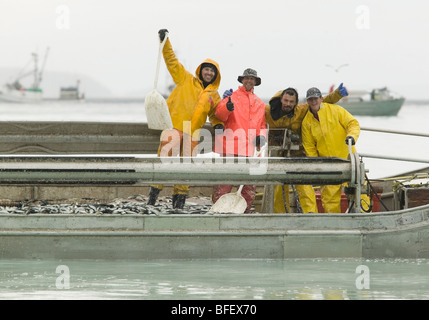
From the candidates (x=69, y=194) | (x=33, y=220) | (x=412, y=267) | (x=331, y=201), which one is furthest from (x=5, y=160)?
(x=412, y=267)

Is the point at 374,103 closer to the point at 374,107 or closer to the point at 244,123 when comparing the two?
the point at 374,107

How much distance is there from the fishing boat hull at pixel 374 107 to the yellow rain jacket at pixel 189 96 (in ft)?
278

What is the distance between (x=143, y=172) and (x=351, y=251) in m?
2.22

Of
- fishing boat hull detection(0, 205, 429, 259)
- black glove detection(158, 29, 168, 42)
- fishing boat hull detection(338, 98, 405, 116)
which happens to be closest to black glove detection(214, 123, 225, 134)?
black glove detection(158, 29, 168, 42)

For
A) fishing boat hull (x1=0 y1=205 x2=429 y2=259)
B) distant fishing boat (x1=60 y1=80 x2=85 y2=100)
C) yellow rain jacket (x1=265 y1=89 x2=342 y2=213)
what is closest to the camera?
fishing boat hull (x1=0 y1=205 x2=429 y2=259)

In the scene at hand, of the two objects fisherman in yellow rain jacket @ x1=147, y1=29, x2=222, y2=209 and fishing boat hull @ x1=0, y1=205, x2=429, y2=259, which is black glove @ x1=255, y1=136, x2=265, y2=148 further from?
fishing boat hull @ x1=0, y1=205, x2=429, y2=259

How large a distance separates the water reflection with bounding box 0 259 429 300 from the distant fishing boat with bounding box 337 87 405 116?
86.2 m

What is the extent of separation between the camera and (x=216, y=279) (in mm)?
8188

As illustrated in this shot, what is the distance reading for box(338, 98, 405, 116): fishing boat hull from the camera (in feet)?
311

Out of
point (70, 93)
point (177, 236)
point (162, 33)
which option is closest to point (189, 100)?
point (162, 33)

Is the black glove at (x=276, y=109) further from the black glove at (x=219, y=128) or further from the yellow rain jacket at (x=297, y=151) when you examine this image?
the black glove at (x=219, y=128)

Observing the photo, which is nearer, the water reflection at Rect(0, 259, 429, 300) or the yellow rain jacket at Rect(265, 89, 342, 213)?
the water reflection at Rect(0, 259, 429, 300)

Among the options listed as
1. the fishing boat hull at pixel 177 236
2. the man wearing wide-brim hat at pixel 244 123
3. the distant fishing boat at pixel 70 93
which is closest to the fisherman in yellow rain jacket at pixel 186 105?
the man wearing wide-brim hat at pixel 244 123

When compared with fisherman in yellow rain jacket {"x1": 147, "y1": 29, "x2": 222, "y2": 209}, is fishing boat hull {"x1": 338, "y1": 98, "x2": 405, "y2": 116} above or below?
below
